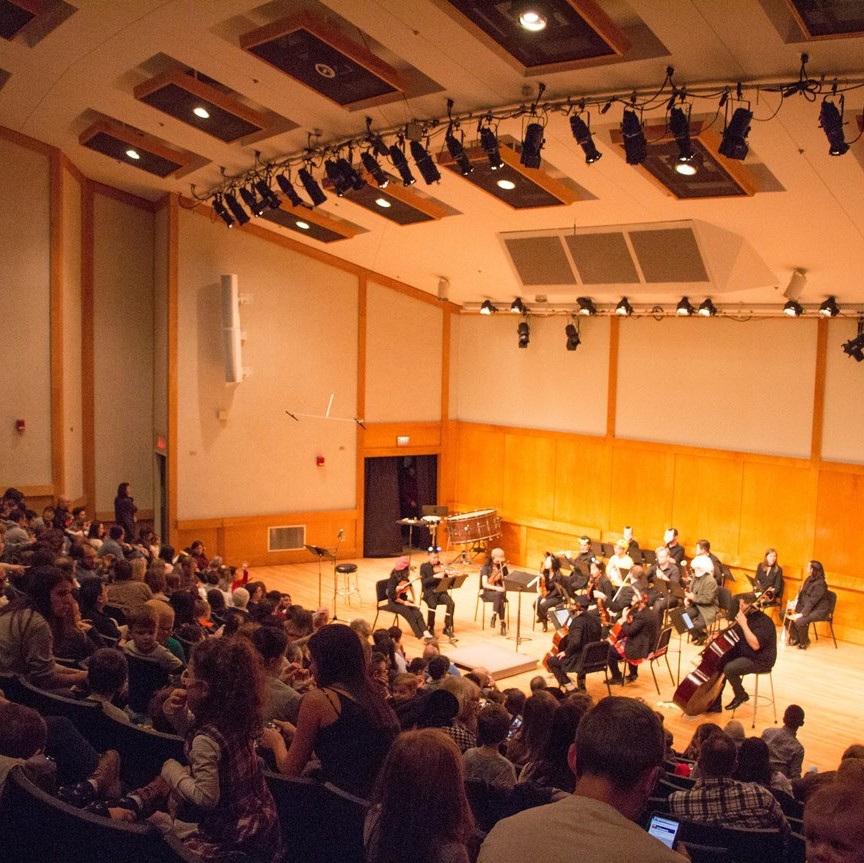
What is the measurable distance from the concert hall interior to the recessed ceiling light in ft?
0.54

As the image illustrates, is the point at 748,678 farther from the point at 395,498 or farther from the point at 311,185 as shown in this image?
the point at 395,498

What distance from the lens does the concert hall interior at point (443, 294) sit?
691 cm

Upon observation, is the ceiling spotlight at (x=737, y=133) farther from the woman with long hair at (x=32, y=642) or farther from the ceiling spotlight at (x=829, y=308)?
the ceiling spotlight at (x=829, y=308)

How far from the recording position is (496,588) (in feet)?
38.9

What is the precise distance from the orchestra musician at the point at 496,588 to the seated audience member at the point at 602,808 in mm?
9531

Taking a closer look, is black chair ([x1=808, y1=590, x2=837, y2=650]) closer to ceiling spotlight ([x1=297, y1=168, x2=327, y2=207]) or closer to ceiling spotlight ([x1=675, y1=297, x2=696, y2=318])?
ceiling spotlight ([x1=675, y1=297, x2=696, y2=318])

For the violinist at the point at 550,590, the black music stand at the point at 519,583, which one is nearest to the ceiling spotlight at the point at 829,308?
the violinist at the point at 550,590

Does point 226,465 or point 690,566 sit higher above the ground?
point 226,465

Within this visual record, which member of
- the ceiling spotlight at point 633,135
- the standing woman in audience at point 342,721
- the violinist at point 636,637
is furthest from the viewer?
the violinist at point 636,637

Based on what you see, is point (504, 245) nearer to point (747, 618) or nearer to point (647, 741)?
point (747, 618)

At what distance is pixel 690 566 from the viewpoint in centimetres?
1248

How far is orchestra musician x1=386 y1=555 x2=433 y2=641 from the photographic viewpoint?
1083 centimetres

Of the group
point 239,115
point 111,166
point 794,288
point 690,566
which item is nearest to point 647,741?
point 239,115

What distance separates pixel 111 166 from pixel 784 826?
469 inches
